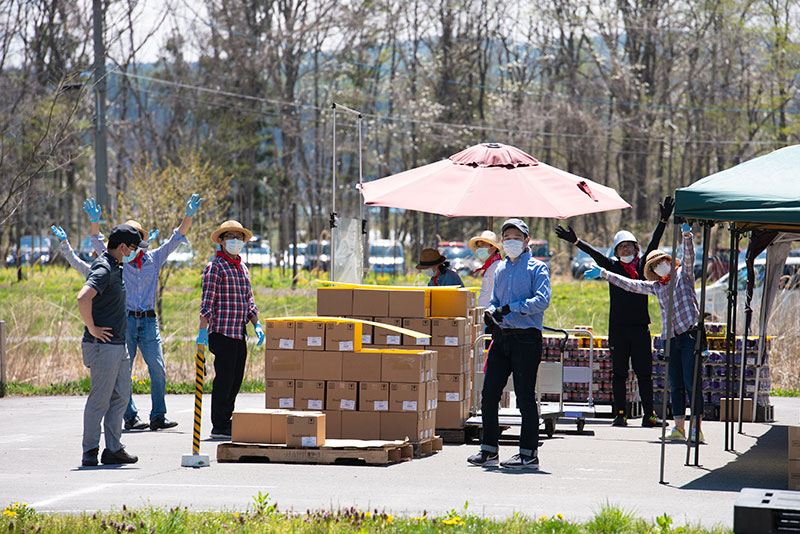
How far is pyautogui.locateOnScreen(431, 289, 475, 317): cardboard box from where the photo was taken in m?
11.1

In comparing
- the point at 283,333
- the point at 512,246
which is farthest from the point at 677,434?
the point at 283,333

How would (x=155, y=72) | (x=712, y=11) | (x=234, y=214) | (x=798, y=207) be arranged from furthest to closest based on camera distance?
1. (x=234, y=214)
2. (x=155, y=72)
3. (x=712, y=11)
4. (x=798, y=207)

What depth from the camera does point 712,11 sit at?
48.2 metres

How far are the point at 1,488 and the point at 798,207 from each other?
6.48 m

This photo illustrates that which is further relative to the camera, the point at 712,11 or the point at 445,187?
the point at 712,11

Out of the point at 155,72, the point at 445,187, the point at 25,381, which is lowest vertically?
the point at 25,381

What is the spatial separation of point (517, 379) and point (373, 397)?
Answer: 1499mm

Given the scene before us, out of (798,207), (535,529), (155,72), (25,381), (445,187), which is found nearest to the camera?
(535,529)

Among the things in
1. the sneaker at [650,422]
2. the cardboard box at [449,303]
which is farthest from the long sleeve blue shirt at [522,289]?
the sneaker at [650,422]

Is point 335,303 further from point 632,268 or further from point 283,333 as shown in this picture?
point 632,268

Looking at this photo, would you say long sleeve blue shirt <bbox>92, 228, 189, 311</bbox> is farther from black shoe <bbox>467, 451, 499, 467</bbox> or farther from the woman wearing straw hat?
black shoe <bbox>467, 451, 499, 467</bbox>

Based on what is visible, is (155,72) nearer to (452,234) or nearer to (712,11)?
(452,234)

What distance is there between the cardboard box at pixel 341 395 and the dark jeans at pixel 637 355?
3.63 meters

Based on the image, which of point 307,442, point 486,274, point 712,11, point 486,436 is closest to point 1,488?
point 307,442
